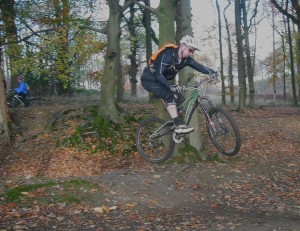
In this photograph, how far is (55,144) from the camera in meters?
11.9

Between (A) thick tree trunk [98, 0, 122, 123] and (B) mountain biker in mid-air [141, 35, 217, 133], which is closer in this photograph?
(B) mountain biker in mid-air [141, 35, 217, 133]

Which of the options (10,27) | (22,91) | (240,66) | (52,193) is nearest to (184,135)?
(52,193)

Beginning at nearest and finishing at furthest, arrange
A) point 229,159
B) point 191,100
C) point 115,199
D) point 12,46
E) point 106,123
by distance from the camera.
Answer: point 115,199 → point 191,100 → point 229,159 → point 106,123 → point 12,46

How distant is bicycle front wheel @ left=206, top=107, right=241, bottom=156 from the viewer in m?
7.22

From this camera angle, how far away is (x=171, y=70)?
7.78m

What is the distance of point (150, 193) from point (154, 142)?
68.3 inches

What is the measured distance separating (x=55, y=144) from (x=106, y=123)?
1.68 m

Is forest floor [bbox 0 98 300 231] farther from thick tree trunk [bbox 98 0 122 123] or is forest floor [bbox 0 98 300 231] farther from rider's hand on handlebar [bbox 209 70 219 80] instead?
rider's hand on handlebar [bbox 209 70 219 80]

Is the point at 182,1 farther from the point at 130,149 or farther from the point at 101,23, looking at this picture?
the point at 101,23

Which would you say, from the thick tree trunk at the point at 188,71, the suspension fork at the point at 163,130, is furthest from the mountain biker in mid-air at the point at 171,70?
the thick tree trunk at the point at 188,71

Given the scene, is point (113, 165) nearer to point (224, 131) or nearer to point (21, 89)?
point (224, 131)

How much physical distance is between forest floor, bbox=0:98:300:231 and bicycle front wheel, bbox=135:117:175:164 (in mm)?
279

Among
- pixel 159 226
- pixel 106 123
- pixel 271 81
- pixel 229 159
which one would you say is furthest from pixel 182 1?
pixel 271 81

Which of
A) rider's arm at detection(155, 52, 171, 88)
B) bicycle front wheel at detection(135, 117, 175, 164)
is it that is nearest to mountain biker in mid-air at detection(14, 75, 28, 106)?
bicycle front wheel at detection(135, 117, 175, 164)
